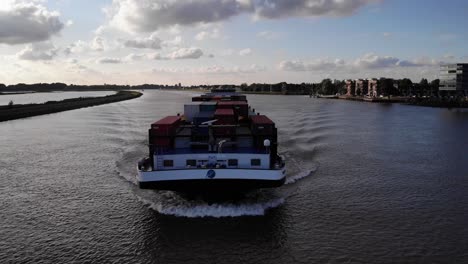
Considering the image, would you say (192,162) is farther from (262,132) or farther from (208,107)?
(208,107)

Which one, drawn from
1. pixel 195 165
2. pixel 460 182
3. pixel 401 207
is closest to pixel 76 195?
pixel 195 165

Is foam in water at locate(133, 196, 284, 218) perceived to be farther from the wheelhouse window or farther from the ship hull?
the wheelhouse window

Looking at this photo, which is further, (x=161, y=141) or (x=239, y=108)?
(x=239, y=108)

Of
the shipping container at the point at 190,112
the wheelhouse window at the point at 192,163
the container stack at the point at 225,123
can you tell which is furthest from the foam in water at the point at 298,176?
the shipping container at the point at 190,112

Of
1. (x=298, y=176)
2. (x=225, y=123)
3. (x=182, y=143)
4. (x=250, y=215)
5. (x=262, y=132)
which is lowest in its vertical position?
(x=250, y=215)

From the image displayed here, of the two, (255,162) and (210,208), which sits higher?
(255,162)

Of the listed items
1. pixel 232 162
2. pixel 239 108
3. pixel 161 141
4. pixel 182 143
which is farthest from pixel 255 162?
pixel 239 108

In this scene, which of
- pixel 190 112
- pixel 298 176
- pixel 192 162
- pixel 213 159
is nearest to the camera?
pixel 213 159

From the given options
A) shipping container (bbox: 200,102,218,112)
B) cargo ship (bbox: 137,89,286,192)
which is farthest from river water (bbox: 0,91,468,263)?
shipping container (bbox: 200,102,218,112)
